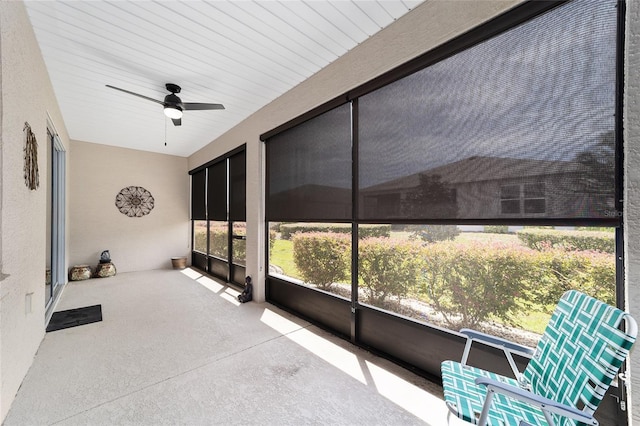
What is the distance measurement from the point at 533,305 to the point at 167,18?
13.4 feet

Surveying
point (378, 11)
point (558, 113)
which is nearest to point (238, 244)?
point (378, 11)

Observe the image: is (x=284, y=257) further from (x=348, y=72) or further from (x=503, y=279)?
(x=503, y=279)

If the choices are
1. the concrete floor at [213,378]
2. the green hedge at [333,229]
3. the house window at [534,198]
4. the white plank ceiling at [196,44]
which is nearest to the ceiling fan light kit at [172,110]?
the white plank ceiling at [196,44]

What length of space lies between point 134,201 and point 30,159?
175 inches

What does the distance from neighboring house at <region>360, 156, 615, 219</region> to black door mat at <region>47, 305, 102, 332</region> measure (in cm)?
403

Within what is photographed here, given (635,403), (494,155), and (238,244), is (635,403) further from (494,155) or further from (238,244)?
(238,244)

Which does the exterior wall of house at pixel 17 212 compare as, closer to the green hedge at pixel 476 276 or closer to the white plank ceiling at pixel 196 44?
the white plank ceiling at pixel 196 44

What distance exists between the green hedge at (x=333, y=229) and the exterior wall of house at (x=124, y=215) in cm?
424

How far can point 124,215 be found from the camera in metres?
6.18

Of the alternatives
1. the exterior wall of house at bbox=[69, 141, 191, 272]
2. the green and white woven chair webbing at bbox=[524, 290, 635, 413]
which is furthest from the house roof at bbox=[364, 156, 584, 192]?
the exterior wall of house at bbox=[69, 141, 191, 272]

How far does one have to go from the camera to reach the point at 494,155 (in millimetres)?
1734

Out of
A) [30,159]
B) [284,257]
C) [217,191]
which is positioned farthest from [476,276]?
[217,191]

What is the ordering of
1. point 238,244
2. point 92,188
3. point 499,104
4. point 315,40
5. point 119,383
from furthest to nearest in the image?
point 92,188 < point 238,244 < point 315,40 < point 119,383 < point 499,104

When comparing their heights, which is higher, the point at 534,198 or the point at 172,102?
the point at 172,102
